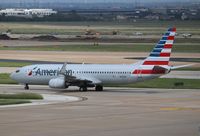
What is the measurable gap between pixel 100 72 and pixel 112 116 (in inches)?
1051

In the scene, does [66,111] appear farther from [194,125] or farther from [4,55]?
[4,55]

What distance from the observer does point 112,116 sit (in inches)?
2203

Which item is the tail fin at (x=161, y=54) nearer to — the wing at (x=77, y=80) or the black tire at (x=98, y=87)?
the black tire at (x=98, y=87)

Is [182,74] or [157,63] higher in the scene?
[157,63]

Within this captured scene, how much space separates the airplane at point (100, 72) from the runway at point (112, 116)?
3.05m

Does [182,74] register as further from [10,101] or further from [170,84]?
[10,101]

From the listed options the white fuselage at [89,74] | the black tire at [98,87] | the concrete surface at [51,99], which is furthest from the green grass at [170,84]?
the concrete surface at [51,99]

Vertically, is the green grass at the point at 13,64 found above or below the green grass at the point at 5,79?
below

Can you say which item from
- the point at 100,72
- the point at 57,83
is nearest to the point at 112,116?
the point at 57,83

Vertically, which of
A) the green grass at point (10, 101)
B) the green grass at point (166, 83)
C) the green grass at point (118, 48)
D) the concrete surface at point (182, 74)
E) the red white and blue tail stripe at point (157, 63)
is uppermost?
the red white and blue tail stripe at point (157, 63)

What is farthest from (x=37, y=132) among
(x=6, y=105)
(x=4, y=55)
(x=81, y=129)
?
(x=4, y=55)

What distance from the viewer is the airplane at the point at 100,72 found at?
8038cm

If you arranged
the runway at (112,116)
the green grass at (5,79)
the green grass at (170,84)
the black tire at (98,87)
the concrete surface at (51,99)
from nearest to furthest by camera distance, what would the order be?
the runway at (112,116)
the concrete surface at (51,99)
the black tire at (98,87)
the green grass at (170,84)
the green grass at (5,79)

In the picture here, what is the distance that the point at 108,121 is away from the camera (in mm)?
52594
